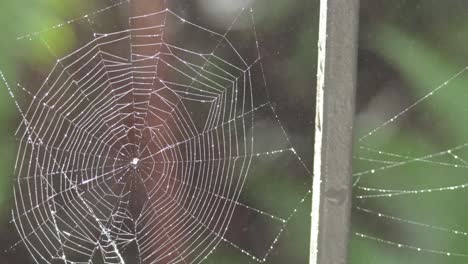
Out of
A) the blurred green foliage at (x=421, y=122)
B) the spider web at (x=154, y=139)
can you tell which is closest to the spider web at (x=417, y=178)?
the blurred green foliage at (x=421, y=122)

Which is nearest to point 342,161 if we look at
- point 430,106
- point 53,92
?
point 430,106

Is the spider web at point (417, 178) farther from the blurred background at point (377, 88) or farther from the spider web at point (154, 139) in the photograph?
the spider web at point (154, 139)

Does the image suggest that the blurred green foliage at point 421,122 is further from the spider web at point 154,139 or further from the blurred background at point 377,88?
the spider web at point 154,139

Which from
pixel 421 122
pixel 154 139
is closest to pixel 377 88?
pixel 421 122

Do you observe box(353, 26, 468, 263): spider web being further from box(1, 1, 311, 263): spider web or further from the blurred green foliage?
box(1, 1, 311, 263): spider web

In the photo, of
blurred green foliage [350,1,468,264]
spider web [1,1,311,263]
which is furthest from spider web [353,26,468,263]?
spider web [1,1,311,263]
